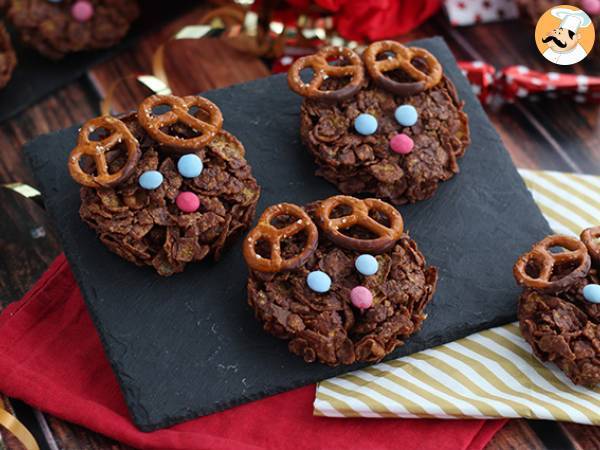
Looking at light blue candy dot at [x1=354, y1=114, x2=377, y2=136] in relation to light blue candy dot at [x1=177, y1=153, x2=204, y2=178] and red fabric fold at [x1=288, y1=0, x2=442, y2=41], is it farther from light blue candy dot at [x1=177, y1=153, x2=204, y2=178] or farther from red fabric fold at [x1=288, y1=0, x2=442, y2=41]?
red fabric fold at [x1=288, y1=0, x2=442, y2=41]

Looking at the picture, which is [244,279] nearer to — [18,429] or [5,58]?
[18,429]

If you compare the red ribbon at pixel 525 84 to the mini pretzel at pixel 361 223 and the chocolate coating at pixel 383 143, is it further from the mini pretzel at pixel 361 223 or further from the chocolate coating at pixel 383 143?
the mini pretzel at pixel 361 223

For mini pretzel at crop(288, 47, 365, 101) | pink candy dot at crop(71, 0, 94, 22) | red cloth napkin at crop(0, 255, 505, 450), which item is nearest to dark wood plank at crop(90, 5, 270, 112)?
pink candy dot at crop(71, 0, 94, 22)

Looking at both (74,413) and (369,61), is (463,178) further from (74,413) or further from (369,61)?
(74,413)

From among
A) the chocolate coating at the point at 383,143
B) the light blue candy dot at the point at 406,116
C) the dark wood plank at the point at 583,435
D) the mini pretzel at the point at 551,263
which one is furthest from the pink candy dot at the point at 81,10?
the dark wood plank at the point at 583,435

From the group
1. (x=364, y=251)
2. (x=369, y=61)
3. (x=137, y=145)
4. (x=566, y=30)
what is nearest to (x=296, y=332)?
(x=364, y=251)

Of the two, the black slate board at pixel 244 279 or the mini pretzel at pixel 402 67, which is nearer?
the black slate board at pixel 244 279
